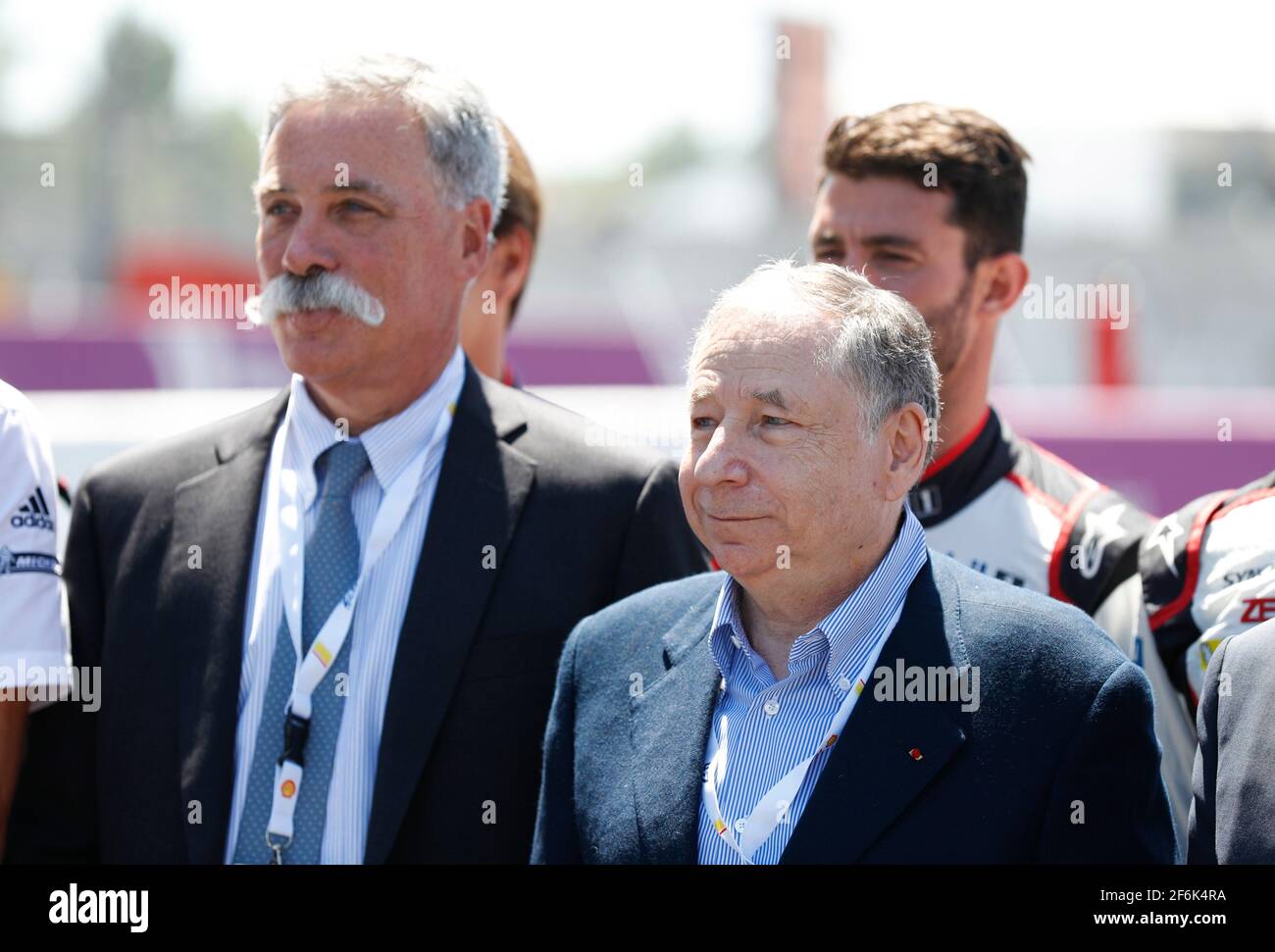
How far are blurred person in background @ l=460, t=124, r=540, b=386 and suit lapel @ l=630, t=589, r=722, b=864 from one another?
5.29ft

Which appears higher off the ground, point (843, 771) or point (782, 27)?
point (782, 27)

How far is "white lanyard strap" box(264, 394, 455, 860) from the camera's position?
2.79 meters

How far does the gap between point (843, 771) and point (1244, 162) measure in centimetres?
3714

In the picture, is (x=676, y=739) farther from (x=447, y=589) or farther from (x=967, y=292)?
(x=967, y=292)

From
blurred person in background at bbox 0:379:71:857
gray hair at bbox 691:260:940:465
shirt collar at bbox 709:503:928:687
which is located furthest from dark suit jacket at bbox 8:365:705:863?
gray hair at bbox 691:260:940:465

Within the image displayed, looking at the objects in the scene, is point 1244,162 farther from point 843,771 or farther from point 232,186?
point 843,771

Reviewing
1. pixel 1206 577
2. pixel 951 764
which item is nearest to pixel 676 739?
pixel 951 764

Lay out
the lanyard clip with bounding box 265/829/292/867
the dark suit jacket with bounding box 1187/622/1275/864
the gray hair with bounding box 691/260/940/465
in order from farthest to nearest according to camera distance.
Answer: the lanyard clip with bounding box 265/829/292/867, the gray hair with bounding box 691/260/940/465, the dark suit jacket with bounding box 1187/622/1275/864

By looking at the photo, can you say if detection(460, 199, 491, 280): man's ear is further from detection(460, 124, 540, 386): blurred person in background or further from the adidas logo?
the adidas logo

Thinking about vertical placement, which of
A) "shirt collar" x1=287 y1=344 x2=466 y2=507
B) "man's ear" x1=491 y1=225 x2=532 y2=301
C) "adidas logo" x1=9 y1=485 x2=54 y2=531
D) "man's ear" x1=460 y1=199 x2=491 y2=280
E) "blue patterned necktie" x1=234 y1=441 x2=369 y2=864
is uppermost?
"man's ear" x1=460 y1=199 x2=491 y2=280

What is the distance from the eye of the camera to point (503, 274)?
4.24 m
